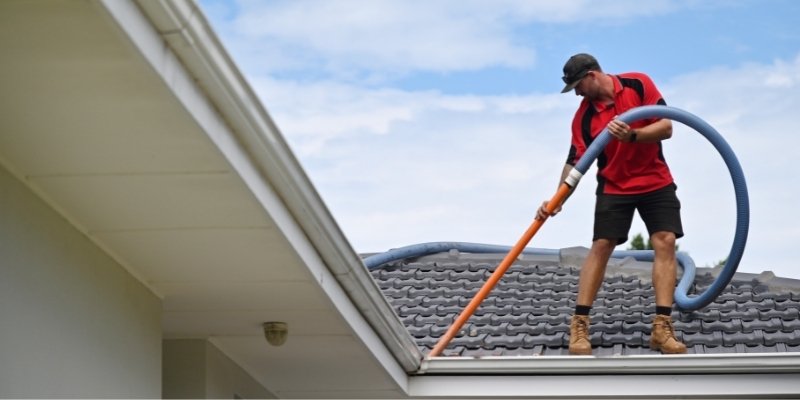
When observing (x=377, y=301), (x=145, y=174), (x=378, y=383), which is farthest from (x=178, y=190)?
(x=378, y=383)

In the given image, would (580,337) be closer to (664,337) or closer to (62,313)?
(664,337)

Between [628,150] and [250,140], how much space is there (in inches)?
130

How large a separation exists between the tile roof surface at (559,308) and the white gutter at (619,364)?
0.67m

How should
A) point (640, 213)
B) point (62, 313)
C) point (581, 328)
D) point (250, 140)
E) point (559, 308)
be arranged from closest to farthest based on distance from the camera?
point (250, 140)
point (62, 313)
point (581, 328)
point (640, 213)
point (559, 308)

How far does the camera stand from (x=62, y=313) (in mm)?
5051

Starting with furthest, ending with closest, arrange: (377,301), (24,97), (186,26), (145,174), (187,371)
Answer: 1. (187,371)
2. (377,301)
3. (145,174)
4. (24,97)
5. (186,26)

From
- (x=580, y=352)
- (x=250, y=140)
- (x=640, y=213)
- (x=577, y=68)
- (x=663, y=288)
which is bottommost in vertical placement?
(x=580, y=352)

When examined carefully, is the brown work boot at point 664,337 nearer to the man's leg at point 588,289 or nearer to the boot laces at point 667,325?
the boot laces at point 667,325

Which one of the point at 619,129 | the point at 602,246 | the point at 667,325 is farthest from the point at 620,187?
the point at 667,325

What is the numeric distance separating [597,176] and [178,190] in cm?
327

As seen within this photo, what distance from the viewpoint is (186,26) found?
12.1ft

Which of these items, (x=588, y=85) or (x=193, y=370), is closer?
(x=193, y=370)

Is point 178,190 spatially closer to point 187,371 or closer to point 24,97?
point 24,97

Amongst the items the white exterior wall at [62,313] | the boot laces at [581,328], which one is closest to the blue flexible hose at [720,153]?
the boot laces at [581,328]
